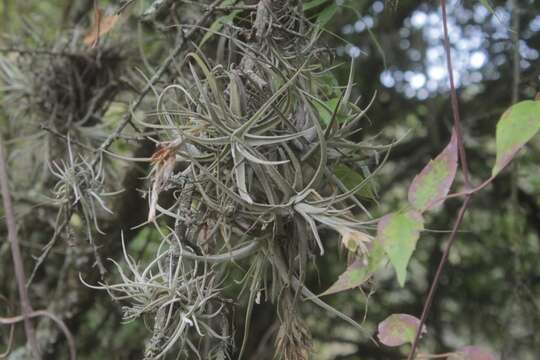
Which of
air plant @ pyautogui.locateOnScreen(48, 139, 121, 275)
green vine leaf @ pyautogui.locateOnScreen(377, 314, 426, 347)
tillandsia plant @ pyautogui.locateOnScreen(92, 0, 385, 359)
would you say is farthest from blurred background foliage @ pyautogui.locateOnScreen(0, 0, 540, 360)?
green vine leaf @ pyautogui.locateOnScreen(377, 314, 426, 347)

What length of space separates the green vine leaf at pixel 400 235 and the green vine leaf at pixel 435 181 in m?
0.01

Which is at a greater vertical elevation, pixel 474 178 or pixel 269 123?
pixel 269 123

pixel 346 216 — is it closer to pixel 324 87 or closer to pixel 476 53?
pixel 324 87

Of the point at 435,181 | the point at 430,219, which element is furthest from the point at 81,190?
the point at 430,219

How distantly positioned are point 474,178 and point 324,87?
811 mm

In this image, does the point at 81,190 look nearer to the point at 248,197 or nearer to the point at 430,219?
the point at 248,197

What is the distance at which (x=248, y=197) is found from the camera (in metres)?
0.44

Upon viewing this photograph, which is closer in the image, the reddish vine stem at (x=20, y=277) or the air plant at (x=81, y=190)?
the reddish vine stem at (x=20, y=277)

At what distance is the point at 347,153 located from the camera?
54 cm

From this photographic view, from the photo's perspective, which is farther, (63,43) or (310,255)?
(63,43)

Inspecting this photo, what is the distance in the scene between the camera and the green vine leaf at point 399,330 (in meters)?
0.42

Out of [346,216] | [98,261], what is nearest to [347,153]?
[346,216]

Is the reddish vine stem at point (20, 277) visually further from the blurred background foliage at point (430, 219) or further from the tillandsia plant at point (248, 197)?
the blurred background foliage at point (430, 219)

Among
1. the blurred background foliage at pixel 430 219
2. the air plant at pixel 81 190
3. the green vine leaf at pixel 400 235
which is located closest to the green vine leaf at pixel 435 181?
A: the green vine leaf at pixel 400 235
